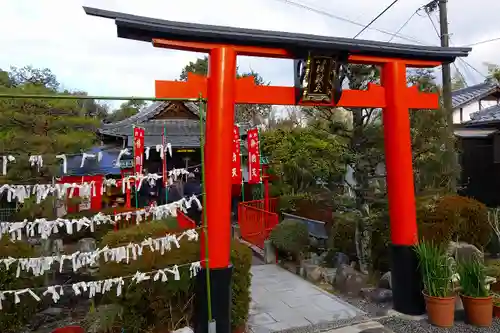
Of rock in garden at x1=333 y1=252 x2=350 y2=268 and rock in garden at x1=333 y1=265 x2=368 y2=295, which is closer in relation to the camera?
rock in garden at x1=333 y1=265 x2=368 y2=295

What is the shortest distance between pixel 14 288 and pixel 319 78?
17.4 ft

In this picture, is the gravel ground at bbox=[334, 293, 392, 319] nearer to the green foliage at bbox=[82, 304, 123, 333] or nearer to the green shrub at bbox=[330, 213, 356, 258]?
the green shrub at bbox=[330, 213, 356, 258]

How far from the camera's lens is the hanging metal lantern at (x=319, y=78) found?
5086 mm

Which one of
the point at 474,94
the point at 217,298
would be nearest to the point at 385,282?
the point at 217,298

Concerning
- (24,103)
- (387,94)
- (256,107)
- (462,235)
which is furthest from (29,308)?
(256,107)

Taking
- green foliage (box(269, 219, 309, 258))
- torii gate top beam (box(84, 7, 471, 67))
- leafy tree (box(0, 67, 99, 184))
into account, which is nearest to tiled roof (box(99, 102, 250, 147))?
leafy tree (box(0, 67, 99, 184))

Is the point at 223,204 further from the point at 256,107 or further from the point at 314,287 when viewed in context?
the point at 256,107

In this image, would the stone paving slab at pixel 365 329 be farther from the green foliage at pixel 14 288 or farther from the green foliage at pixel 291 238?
the green foliage at pixel 14 288

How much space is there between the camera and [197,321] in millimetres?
4512

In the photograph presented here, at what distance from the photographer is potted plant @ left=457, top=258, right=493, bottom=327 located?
5.05 m

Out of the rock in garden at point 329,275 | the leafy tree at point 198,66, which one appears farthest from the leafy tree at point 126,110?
the rock in garden at point 329,275

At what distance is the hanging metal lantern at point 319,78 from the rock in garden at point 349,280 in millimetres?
3579

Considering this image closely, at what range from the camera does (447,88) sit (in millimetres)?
9914

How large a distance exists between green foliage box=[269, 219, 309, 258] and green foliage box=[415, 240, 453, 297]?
12.3 ft
